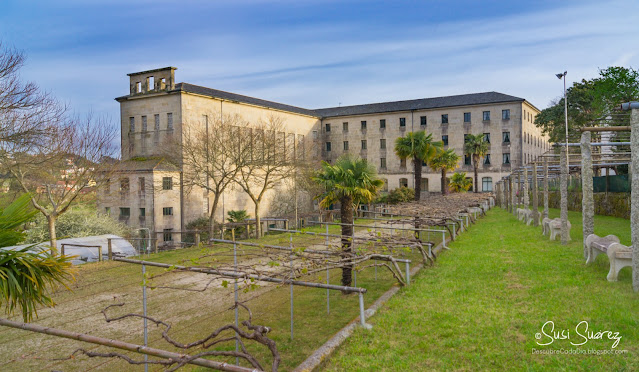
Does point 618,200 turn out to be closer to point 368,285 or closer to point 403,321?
point 368,285

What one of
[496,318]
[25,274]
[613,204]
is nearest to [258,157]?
[613,204]

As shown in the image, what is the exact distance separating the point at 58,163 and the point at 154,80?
2269 centimetres

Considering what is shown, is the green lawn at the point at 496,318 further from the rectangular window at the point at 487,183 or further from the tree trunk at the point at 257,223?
the rectangular window at the point at 487,183

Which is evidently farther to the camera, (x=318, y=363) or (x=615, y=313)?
(x=615, y=313)

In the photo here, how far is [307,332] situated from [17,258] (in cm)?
563

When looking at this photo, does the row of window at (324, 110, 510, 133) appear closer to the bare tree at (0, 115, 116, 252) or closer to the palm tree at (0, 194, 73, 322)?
the bare tree at (0, 115, 116, 252)

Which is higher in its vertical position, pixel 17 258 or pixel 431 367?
pixel 17 258

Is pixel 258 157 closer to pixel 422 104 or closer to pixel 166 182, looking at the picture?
pixel 166 182

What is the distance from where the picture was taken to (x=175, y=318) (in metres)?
9.72

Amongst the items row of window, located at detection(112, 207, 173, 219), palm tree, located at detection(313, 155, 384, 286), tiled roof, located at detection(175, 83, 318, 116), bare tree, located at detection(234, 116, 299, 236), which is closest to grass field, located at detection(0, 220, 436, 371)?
palm tree, located at detection(313, 155, 384, 286)

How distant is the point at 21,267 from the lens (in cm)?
389

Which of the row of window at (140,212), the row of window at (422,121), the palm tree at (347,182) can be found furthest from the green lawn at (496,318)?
the row of window at (422,121)

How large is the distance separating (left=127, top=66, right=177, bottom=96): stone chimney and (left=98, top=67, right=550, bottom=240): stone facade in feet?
0.29

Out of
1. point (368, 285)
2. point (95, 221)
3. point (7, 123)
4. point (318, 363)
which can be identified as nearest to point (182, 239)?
point (95, 221)
